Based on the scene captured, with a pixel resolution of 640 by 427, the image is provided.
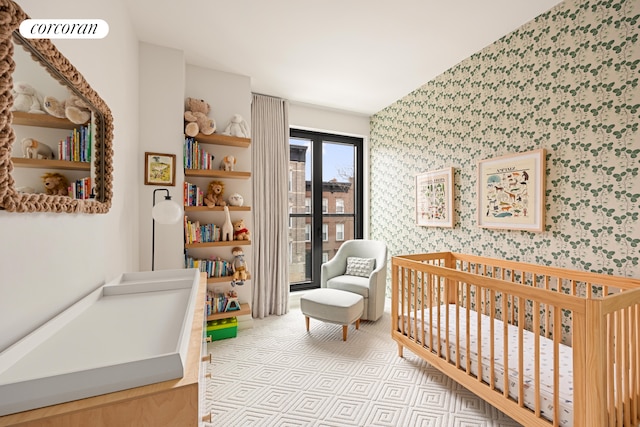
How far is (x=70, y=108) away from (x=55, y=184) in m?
0.33

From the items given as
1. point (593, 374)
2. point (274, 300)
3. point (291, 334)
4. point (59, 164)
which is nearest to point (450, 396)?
point (593, 374)

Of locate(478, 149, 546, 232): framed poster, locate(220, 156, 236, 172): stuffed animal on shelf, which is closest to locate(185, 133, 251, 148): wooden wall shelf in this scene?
locate(220, 156, 236, 172): stuffed animal on shelf

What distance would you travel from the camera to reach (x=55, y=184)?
97cm

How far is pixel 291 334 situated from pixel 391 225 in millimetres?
1835

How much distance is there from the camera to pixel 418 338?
6.90 feet

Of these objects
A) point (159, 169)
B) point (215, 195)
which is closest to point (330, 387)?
point (215, 195)

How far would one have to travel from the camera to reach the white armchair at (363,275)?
2990mm

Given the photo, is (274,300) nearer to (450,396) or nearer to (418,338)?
(418,338)

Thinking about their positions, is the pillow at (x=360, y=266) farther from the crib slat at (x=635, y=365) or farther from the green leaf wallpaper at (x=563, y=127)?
the crib slat at (x=635, y=365)

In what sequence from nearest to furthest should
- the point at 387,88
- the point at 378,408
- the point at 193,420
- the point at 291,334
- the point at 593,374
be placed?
the point at 193,420 → the point at 593,374 → the point at 378,408 → the point at 291,334 → the point at 387,88

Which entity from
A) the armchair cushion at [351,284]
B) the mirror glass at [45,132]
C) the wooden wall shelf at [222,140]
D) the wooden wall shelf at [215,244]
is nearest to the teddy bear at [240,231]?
the wooden wall shelf at [215,244]

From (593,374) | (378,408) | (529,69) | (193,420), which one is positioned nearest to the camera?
(193,420)

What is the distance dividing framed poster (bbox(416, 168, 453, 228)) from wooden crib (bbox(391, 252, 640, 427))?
694mm

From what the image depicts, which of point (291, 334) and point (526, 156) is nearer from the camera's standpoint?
point (526, 156)
